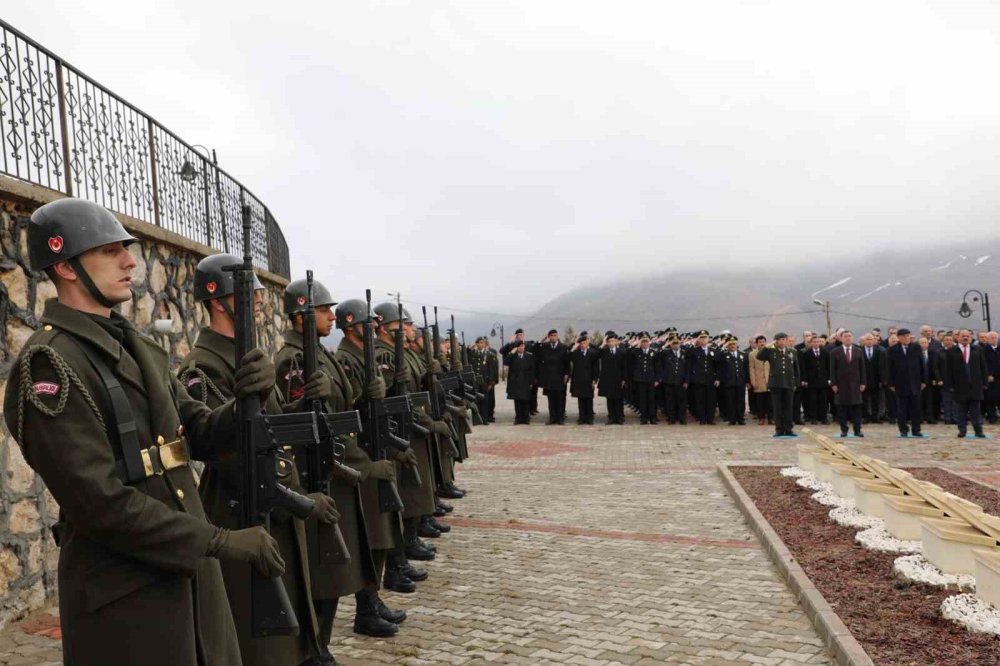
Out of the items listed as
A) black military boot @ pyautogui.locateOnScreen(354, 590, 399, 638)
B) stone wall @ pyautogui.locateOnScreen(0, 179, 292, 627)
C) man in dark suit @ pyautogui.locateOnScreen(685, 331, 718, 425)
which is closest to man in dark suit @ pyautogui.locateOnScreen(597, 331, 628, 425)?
man in dark suit @ pyautogui.locateOnScreen(685, 331, 718, 425)

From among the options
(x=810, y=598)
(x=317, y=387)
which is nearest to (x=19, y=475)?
(x=317, y=387)

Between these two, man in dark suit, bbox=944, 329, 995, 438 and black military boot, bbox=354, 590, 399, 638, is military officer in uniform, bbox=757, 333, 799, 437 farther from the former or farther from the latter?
black military boot, bbox=354, 590, 399, 638

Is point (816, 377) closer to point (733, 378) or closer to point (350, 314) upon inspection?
point (733, 378)

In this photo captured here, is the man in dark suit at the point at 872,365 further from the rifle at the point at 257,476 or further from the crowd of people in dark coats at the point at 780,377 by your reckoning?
the rifle at the point at 257,476

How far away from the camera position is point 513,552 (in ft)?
25.9

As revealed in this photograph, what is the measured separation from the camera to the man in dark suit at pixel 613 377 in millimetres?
20047

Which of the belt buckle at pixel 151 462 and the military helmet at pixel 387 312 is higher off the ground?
the military helmet at pixel 387 312

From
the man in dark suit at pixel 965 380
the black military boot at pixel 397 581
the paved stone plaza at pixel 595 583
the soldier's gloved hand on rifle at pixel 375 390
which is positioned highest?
the soldier's gloved hand on rifle at pixel 375 390

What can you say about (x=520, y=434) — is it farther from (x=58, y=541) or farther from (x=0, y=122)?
(x=58, y=541)

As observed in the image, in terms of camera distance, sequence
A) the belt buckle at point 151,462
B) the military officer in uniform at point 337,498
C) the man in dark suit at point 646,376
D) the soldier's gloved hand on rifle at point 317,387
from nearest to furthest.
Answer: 1. the belt buckle at point 151,462
2. the soldier's gloved hand on rifle at point 317,387
3. the military officer in uniform at point 337,498
4. the man in dark suit at point 646,376

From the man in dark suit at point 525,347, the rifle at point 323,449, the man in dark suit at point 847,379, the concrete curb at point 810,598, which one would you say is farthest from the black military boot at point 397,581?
the man in dark suit at point 525,347

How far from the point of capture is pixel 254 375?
3178 mm

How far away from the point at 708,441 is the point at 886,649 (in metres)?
11.4

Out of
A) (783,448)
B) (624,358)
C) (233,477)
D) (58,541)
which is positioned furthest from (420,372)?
(624,358)
